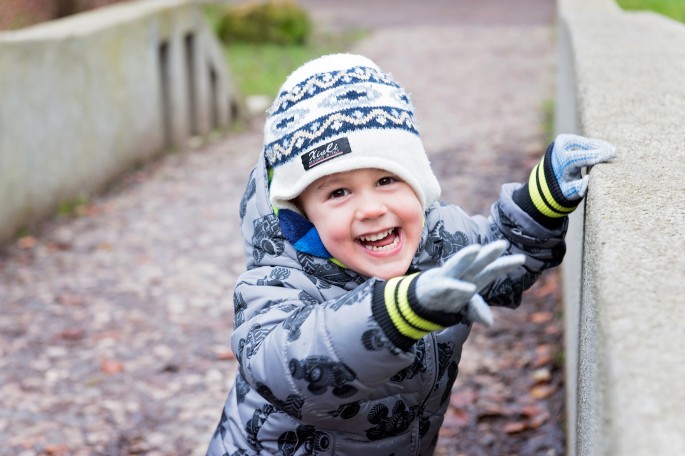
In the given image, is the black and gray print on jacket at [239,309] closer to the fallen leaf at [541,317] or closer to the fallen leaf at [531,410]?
the fallen leaf at [531,410]

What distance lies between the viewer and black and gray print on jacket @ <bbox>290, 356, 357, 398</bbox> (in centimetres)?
183

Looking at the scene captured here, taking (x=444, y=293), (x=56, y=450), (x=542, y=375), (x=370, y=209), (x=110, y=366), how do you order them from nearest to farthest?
(x=444, y=293), (x=370, y=209), (x=56, y=450), (x=542, y=375), (x=110, y=366)

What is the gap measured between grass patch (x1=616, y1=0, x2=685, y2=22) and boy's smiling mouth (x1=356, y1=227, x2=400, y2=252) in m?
7.28

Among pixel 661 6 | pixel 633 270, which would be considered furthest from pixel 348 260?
pixel 661 6

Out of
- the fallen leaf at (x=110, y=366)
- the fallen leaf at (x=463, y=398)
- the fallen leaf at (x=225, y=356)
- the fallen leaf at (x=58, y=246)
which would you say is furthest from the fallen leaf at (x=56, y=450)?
the fallen leaf at (x=58, y=246)

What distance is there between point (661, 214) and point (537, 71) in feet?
33.5

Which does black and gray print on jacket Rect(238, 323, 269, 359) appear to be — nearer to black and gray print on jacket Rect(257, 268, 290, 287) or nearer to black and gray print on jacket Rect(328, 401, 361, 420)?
black and gray print on jacket Rect(257, 268, 290, 287)

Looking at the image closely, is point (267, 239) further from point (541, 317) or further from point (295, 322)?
point (541, 317)

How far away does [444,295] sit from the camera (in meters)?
1.66

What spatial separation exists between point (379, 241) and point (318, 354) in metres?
0.37

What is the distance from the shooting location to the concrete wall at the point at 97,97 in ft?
19.8

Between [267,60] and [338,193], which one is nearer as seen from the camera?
[338,193]

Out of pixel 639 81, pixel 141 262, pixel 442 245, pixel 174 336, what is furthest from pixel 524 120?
pixel 442 245

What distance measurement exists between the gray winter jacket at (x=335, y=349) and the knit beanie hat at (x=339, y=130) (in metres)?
0.16
